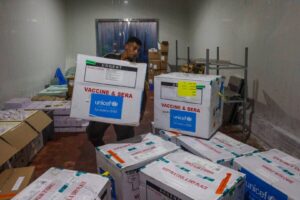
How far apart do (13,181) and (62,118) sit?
5.89 ft

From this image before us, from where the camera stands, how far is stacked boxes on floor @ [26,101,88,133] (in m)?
3.37

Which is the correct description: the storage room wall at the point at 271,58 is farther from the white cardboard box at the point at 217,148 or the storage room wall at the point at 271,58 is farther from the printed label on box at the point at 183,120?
the printed label on box at the point at 183,120

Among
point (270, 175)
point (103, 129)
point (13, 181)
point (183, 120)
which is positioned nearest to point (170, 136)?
point (183, 120)

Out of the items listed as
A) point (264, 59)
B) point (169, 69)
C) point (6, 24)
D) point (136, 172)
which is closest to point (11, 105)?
point (6, 24)

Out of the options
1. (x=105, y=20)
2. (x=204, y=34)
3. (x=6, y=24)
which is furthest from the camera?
(x=105, y=20)

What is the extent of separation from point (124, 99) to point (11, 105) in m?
2.04

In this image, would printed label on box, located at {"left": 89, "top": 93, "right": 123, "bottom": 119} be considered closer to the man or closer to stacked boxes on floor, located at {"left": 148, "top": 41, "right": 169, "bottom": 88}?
the man

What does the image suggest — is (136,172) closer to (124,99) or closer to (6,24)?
(124,99)

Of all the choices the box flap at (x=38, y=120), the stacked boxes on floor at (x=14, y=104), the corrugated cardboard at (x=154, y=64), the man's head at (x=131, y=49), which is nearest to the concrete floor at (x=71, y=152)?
the box flap at (x=38, y=120)

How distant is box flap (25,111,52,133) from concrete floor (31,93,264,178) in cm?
33

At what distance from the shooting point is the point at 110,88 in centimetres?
170

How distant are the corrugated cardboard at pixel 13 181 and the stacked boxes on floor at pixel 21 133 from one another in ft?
0.86

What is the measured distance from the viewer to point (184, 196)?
1.11 m

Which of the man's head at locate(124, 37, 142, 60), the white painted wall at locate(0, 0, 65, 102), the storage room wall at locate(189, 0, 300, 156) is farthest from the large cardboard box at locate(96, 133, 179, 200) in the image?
the white painted wall at locate(0, 0, 65, 102)
